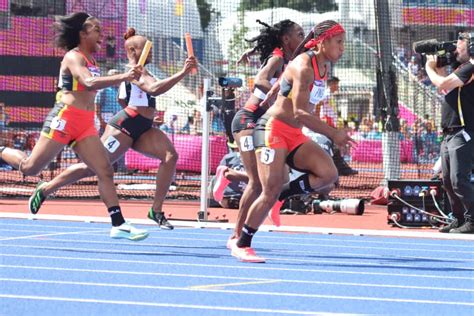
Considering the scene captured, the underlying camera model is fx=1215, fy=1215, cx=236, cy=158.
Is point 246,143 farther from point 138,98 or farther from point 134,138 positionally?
point 138,98

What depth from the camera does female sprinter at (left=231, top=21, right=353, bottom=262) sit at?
9.75m

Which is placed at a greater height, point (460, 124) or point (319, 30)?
point (319, 30)

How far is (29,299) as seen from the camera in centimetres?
725

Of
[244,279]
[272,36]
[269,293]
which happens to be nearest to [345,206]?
[272,36]

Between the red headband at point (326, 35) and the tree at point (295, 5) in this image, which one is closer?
the red headband at point (326, 35)

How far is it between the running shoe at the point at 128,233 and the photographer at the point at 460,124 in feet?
12.3

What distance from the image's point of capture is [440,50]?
12.6 metres

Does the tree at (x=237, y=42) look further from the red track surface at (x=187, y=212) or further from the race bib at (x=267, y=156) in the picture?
the race bib at (x=267, y=156)

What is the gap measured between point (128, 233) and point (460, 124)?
416cm

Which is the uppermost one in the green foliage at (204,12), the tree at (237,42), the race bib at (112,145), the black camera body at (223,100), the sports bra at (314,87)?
the green foliage at (204,12)

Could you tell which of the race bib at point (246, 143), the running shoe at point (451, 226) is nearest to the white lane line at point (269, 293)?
the race bib at point (246, 143)

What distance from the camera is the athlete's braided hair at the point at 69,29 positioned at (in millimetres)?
11109

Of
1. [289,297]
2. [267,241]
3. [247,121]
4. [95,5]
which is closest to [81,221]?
[267,241]

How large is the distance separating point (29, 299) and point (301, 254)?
13.4ft
